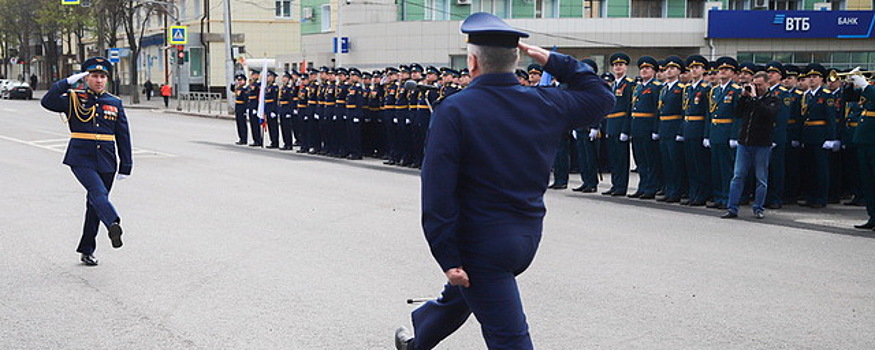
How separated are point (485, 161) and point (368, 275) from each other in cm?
418

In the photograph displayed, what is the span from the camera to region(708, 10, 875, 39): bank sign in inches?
1795

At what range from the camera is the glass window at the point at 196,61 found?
64.9 m

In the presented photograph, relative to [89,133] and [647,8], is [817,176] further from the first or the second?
[647,8]

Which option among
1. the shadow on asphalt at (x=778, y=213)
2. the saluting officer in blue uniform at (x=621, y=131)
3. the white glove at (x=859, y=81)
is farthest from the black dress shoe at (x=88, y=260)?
the white glove at (x=859, y=81)

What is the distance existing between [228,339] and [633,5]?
4436cm

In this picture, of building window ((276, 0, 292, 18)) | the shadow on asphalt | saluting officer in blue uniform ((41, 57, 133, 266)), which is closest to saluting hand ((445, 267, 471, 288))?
saluting officer in blue uniform ((41, 57, 133, 266))

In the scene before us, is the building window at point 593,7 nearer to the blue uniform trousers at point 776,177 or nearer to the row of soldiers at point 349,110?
the row of soldiers at point 349,110

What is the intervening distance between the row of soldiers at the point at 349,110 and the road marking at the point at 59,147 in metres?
3.43

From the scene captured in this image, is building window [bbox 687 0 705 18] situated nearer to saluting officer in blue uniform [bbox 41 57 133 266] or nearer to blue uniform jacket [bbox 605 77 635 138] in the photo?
blue uniform jacket [bbox 605 77 635 138]

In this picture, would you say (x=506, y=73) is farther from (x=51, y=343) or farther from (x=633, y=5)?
(x=633, y=5)

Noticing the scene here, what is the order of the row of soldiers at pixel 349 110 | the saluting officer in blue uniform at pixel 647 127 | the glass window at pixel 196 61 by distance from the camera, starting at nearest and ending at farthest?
the saluting officer in blue uniform at pixel 647 127
the row of soldiers at pixel 349 110
the glass window at pixel 196 61

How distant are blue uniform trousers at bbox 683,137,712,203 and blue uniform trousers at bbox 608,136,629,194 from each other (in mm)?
1236

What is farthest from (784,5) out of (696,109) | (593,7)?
(696,109)

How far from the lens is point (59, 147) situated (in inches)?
878
